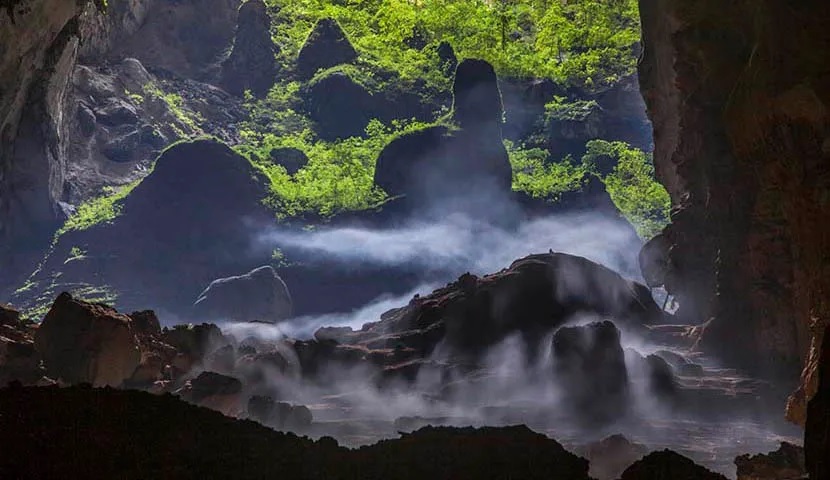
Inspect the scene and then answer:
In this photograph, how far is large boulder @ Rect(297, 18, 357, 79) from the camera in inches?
2837

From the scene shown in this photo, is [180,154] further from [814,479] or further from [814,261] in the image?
[814,479]

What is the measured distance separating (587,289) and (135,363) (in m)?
16.3

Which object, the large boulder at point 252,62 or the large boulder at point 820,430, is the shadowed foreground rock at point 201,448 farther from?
the large boulder at point 252,62

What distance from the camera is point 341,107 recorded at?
68.9 meters

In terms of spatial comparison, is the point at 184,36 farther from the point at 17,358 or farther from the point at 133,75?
the point at 17,358

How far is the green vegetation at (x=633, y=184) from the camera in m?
65.3

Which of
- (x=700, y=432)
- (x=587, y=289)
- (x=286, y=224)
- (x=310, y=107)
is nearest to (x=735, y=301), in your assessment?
(x=587, y=289)

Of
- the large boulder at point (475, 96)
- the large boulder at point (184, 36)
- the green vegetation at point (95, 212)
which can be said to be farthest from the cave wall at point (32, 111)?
the large boulder at point (475, 96)

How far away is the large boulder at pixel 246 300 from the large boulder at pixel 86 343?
24.5 meters

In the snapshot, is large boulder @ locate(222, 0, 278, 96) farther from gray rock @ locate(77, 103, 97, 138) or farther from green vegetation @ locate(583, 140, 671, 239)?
green vegetation @ locate(583, 140, 671, 239)

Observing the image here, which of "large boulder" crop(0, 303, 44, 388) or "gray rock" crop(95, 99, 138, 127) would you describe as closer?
"large boulder" crop(0, 303, 44, 388)

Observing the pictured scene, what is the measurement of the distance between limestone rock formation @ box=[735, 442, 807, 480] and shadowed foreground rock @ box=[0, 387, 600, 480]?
6388mm

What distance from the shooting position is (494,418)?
22.4 metres

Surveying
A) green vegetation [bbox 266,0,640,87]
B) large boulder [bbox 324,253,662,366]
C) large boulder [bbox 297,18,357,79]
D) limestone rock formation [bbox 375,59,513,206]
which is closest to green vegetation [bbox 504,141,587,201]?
limestone rock formation [bbox 375,59,513,206]
